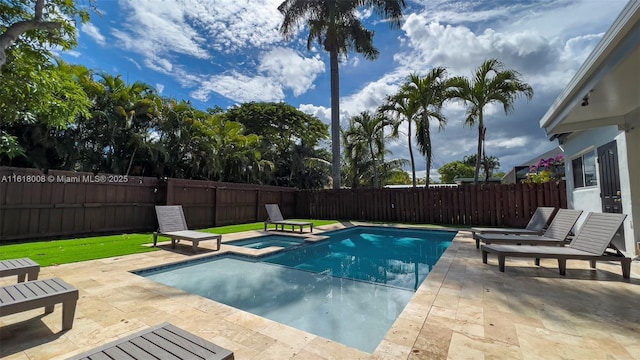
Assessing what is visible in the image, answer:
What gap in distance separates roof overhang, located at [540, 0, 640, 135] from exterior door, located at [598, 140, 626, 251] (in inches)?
34.4

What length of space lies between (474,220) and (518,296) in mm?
9679

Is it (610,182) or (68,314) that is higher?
(610,182)

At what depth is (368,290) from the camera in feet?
14.9

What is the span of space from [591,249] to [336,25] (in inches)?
560

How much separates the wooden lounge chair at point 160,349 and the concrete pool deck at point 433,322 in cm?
62

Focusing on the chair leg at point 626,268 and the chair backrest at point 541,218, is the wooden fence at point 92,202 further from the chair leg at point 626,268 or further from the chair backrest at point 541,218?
the chair leg at point 626,268

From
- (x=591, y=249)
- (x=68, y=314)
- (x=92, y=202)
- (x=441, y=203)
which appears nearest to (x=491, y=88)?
(x=441, y=203)

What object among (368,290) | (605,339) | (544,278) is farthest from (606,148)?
(368,290)

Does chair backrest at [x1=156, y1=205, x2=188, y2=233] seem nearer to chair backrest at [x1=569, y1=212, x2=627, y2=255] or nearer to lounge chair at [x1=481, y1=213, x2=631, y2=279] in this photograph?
lounge chair at [x1=481, y1=213, x2=631, y2=279]

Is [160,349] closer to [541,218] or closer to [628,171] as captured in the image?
[628,171]

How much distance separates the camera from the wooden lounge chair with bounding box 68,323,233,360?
164cm

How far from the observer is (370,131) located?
1722 centimetres

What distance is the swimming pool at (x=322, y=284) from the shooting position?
348 centimetres

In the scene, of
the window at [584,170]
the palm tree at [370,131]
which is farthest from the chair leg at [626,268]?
the palm tree at [370,131]
